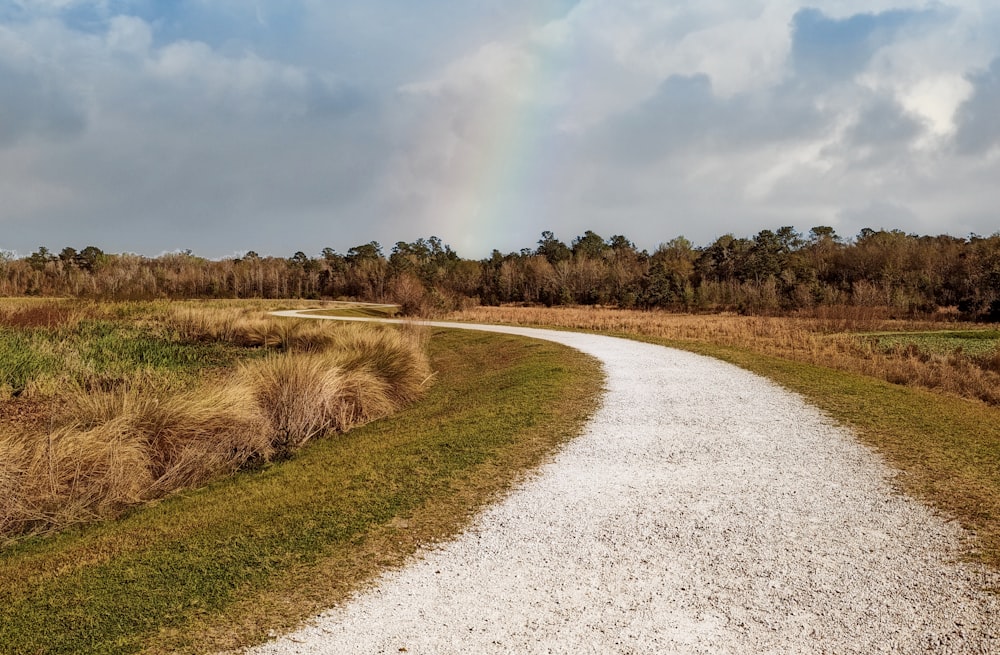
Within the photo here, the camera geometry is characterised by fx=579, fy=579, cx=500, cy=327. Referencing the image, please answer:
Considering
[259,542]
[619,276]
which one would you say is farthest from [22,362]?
[619,276]

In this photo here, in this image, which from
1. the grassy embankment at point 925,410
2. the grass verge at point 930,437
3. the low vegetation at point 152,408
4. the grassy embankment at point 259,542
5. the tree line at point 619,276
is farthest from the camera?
the tree line at point 619,276

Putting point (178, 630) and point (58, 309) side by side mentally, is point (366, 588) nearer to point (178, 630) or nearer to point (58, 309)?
point (178, 630)

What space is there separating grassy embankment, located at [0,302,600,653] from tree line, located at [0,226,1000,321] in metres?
26.1

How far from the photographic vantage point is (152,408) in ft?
26.7

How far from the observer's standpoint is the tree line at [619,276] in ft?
169

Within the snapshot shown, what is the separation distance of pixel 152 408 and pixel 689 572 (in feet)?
24.2

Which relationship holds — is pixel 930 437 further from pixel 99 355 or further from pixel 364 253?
pixel 364 253

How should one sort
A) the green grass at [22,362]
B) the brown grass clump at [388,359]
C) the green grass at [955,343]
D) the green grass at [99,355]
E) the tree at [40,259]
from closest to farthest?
the green grass at [22,362], the green grass at [99,355], the brown grass clump at [388,359], the green grass at [955,343], the tree at [40,259]

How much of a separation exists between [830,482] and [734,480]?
0.97m

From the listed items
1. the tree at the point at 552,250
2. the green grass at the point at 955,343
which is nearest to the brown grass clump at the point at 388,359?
the green grass at the point at 955,343


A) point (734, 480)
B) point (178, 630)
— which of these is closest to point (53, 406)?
point (178, 630)

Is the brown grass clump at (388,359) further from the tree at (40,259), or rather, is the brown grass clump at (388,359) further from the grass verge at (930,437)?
A: the tree at (40,259)

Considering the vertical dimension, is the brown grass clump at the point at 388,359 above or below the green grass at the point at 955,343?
above

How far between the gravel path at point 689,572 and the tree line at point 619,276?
2911 cm
